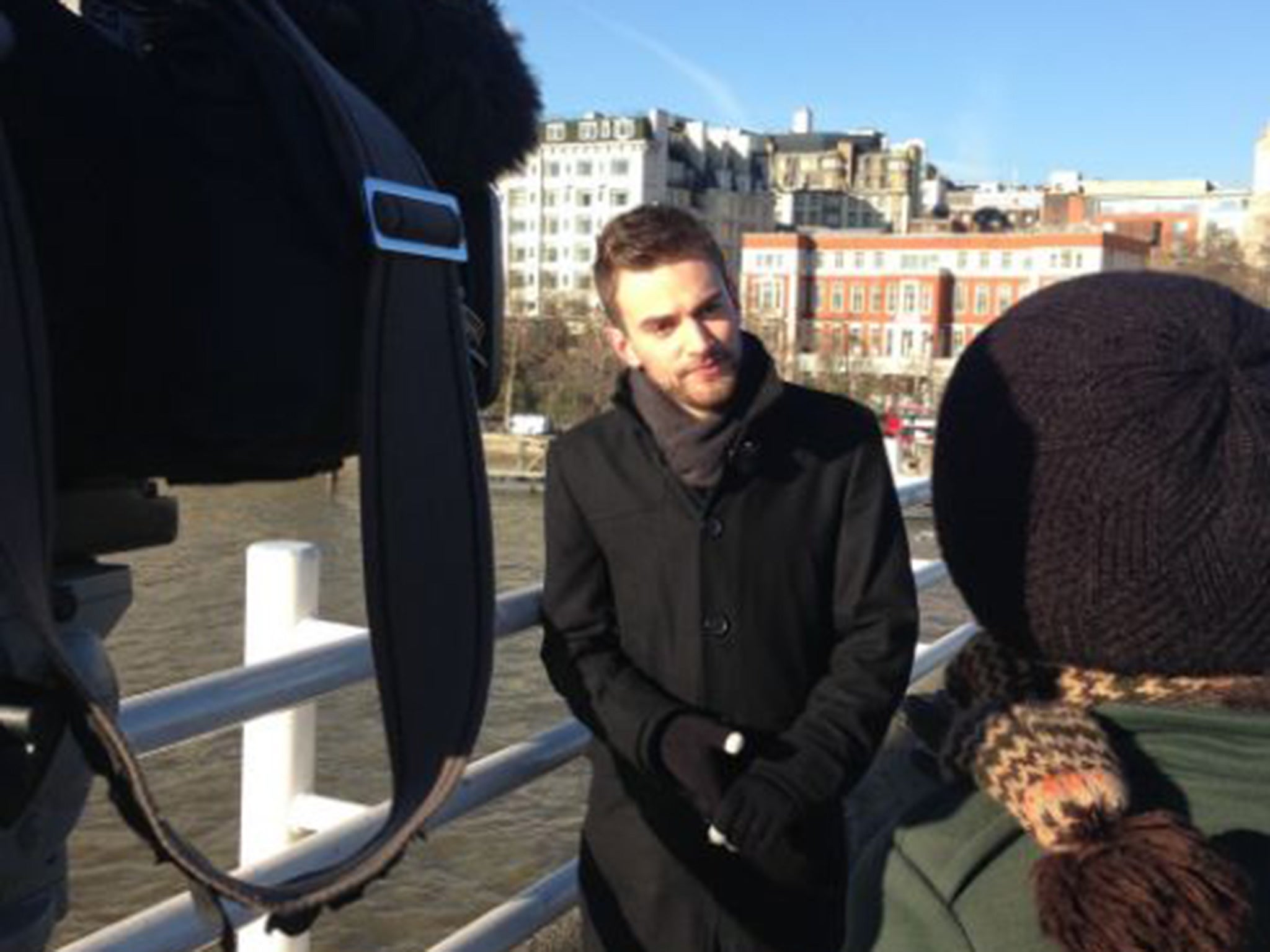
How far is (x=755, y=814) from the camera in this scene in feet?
5.23

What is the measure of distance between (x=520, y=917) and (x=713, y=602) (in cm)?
63

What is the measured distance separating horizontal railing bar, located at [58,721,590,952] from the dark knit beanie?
419mm

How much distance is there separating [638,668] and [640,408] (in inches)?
13.1

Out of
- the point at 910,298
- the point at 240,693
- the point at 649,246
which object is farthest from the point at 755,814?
the point at 910,298

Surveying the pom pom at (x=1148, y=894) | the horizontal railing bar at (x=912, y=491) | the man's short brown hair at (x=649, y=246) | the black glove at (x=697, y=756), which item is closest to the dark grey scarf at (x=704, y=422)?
the man's short brown hair at (x=649, y=246)

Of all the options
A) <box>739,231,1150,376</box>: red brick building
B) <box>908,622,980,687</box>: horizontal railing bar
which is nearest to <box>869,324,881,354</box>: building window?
<box>739,231,1150,376</box>: red brick building

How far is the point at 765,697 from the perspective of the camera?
175 cm

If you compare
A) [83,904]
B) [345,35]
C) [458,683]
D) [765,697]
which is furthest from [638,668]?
[83,904]

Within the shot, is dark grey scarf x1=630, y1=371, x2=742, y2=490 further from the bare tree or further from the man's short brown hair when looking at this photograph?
the bare tree

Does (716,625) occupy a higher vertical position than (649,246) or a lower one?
lower

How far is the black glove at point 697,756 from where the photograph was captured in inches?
64.6

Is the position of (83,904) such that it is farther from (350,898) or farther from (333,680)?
(350,898)

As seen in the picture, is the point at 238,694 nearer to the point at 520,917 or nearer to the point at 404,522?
the point at 404,522

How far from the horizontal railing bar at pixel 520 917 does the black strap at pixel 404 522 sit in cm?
108
